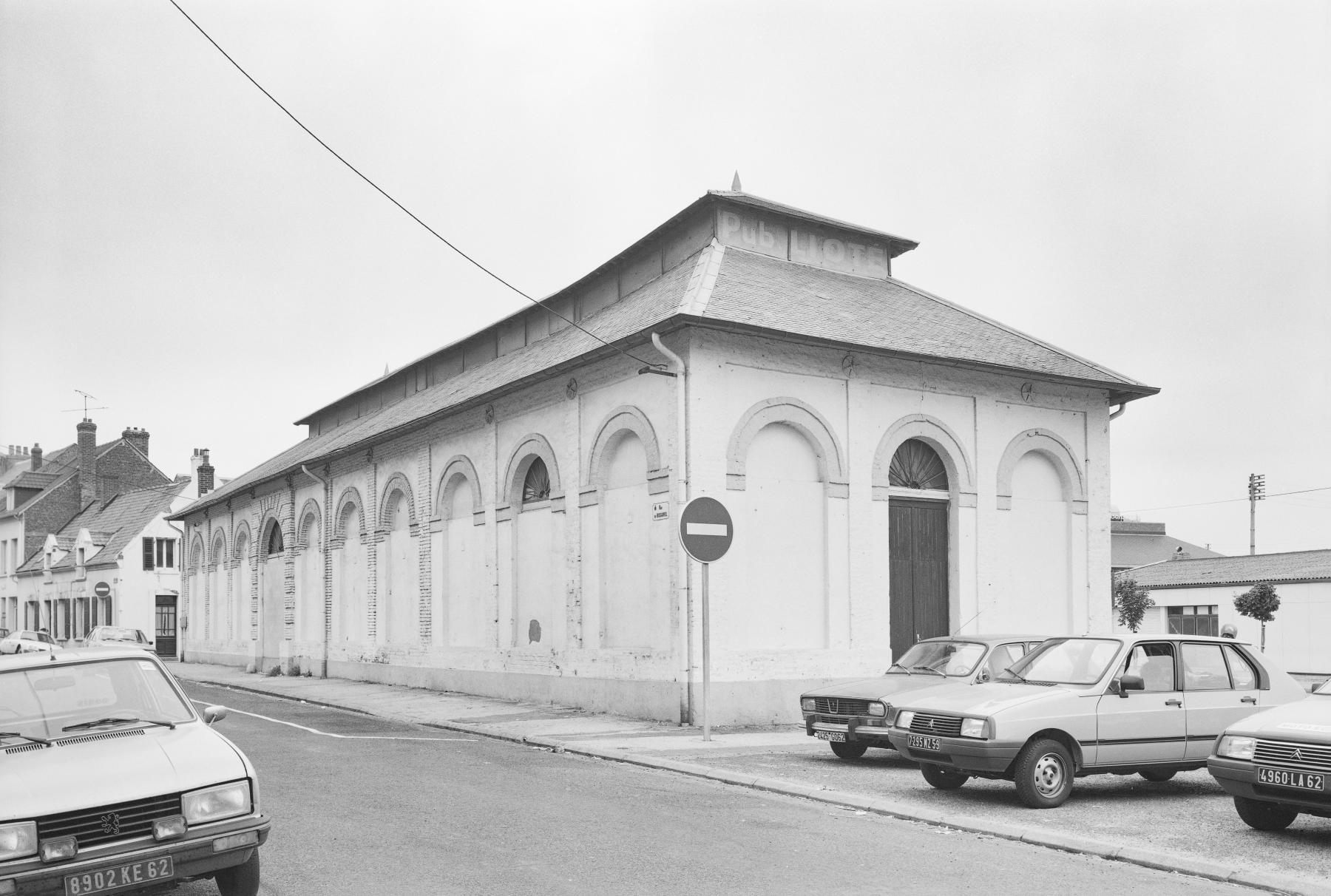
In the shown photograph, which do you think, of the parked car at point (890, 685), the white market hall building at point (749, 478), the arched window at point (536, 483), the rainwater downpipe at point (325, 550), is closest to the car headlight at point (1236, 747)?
the parked car at point (890, 685)

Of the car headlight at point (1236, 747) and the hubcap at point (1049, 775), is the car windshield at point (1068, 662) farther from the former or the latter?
the car headlight at point (1236, 747)

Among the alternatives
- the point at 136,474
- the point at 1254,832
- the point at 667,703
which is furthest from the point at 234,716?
the point at 136,474

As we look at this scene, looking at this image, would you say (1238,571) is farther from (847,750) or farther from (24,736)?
(24,736)

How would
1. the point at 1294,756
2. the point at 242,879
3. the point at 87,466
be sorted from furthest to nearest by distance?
the point at 87,466
the point at 1294,756
the point at 242,879

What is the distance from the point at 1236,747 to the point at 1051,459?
13.1 m

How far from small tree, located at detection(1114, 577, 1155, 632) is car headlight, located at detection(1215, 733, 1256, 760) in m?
42.2

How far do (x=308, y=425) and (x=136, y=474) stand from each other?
27988 mm

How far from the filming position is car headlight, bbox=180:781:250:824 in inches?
246

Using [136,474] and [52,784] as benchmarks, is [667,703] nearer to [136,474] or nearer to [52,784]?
[52,784]

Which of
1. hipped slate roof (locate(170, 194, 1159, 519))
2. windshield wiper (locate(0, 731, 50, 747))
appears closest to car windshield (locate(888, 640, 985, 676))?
hipped slate roof (locate(170, 194, 1159, 519))

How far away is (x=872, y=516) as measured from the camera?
1906 cm

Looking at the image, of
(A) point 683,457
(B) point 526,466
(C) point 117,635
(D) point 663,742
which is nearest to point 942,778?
(D) point 663,742

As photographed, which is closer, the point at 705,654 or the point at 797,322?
the point at 705,654

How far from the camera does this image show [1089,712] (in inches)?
410
